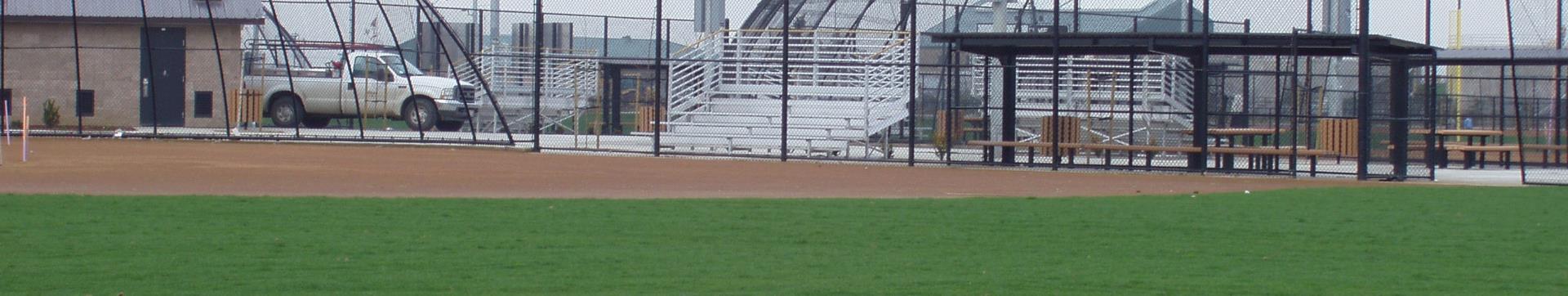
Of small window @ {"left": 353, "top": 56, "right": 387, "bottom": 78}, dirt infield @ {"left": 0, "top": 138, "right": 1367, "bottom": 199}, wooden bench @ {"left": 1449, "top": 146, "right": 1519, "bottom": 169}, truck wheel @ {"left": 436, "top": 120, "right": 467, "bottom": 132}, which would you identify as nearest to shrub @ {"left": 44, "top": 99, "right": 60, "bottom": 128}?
small window @ {"left": 353, "top": 56, "right": 387, "bottom": 78}

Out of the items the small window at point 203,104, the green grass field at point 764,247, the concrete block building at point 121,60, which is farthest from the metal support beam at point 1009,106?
the small window at point 203,104

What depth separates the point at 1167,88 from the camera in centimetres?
3006

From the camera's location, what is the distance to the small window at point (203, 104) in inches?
1226

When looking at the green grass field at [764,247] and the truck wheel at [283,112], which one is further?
the truck wheel at [283,112]

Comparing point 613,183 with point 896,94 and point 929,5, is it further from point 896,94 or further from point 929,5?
point 929,5

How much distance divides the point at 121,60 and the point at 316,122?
4.42 meters

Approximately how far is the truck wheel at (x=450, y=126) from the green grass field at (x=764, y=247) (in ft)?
64.0

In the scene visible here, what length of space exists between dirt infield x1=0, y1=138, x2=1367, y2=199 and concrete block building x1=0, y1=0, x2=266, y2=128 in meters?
6.72

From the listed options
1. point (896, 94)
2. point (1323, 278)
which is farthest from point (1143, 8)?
point (1323, 278)

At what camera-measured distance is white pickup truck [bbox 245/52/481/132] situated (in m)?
32.6

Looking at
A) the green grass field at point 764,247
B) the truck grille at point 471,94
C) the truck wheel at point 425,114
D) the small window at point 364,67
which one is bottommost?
the green grass field at point 764,247

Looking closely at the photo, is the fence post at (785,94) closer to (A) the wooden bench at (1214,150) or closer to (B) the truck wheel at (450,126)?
(A) the wooden bench at (1214,150)

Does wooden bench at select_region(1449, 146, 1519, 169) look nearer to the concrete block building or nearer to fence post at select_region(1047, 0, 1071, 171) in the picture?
fence post at select_region(1047, 0, 1071, 171)

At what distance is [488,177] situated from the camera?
18125 mm
